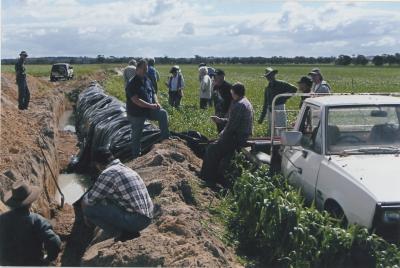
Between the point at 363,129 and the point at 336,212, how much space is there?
4.00 feet

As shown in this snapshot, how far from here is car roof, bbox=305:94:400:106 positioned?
6863 mm

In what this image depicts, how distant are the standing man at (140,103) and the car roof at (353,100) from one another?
11.2ft

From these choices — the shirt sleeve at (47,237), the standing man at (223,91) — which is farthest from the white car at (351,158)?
Answer: the standing man at (223,91)

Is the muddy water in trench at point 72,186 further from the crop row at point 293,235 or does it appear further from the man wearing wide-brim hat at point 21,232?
the crop row at point 293,235

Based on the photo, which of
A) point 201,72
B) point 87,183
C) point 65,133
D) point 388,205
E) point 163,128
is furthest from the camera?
point 65,133

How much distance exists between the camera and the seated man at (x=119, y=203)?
6184 millimetres

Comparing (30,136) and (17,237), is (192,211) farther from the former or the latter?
(30,136)

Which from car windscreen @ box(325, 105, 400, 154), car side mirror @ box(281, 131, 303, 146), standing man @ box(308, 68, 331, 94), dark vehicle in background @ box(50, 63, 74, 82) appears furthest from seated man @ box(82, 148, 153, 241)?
dark vehicle in background @ box(50, 63, 74, 82)

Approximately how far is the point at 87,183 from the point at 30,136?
7.09ft

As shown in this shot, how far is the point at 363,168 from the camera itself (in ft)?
19.6

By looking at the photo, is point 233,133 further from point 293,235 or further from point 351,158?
point 293,235

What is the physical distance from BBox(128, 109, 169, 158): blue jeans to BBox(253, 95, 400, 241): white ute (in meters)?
3.35

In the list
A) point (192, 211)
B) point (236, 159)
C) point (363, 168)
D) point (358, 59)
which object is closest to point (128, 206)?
point (192, 211)

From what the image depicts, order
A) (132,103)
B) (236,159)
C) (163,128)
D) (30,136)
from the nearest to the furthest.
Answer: (236,159), (132,103), (163,128), (30,136)
